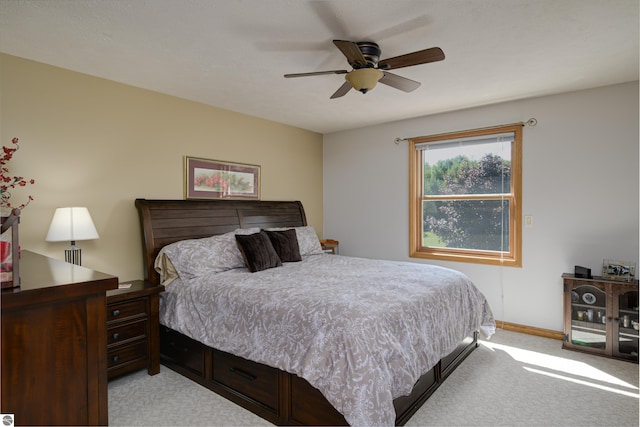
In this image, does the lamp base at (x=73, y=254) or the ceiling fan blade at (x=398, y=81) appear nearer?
the ceiling fan blade at (x=398, y=81)

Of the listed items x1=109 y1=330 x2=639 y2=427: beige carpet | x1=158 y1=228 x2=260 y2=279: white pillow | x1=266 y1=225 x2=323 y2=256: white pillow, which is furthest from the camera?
x1=266 y1=225 x2=323 y2=256: white pillow

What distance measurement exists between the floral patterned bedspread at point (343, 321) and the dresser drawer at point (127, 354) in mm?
259

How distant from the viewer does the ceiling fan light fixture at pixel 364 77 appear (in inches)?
94.4

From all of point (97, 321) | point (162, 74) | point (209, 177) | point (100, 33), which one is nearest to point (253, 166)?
point (209, 177)

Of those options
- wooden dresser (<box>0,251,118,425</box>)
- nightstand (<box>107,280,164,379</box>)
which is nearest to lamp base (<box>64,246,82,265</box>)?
nightstand (<box>107,280,164,379</box>)

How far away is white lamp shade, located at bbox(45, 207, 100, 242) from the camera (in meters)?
2.63

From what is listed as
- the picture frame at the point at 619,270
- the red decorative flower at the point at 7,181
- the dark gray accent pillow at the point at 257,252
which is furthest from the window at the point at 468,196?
the red decorative flower at the point at 7,181

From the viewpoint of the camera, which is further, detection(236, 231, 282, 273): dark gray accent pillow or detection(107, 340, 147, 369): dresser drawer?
detection(236, 231, 282, 273): dark gray accent pillow

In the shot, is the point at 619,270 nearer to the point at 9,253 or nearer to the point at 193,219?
the point at 193,219

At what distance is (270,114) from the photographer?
437cm

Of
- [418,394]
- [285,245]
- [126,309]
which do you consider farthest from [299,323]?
[285,245]

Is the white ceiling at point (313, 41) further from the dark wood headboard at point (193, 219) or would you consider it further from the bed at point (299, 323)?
the bed at point (299, 323)

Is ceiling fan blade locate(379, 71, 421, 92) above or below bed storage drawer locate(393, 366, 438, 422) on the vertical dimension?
above

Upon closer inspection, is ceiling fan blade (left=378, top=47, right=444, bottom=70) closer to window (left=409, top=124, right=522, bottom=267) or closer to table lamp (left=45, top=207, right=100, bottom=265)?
window (left=409, top=124, right=522, bottom=267)
